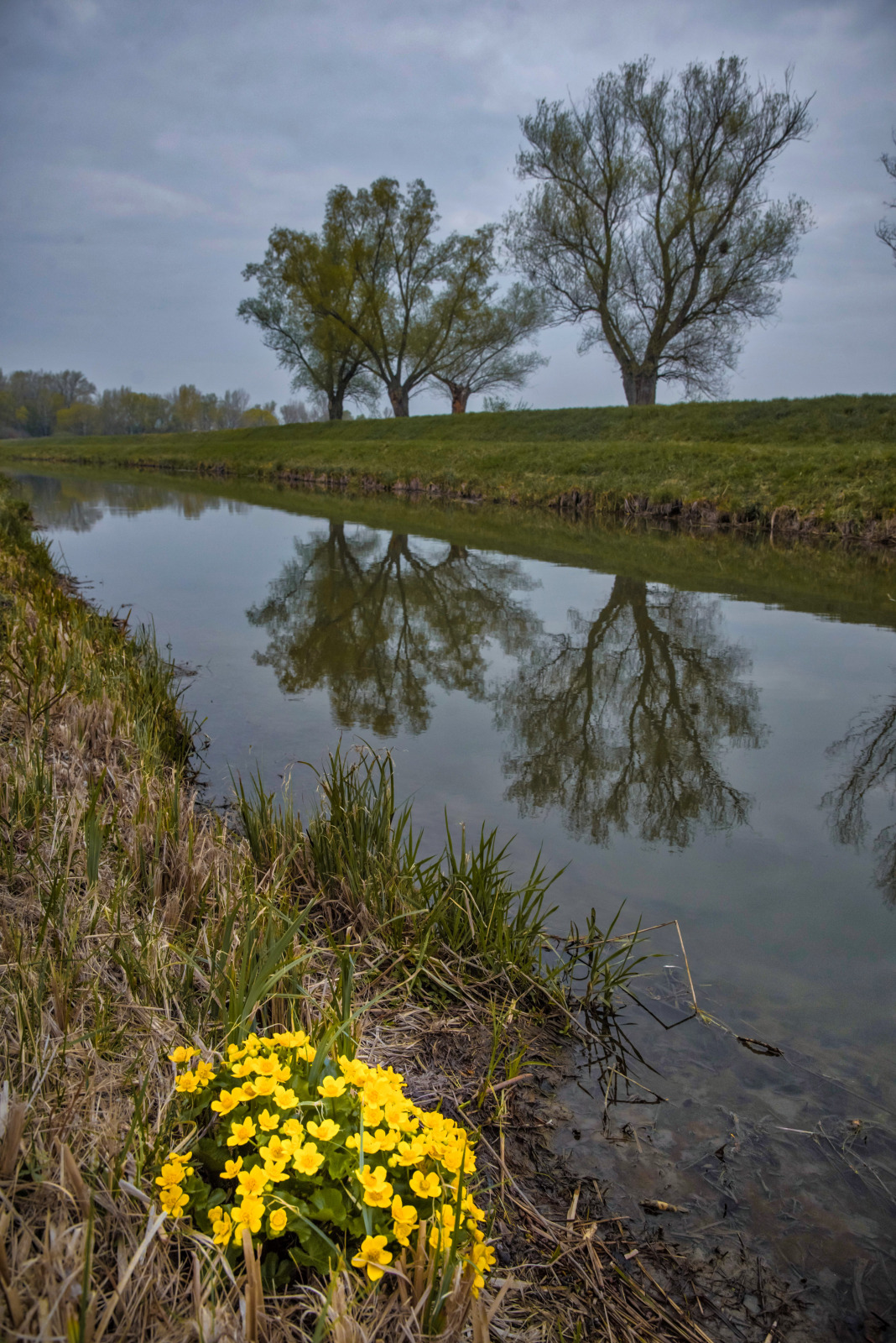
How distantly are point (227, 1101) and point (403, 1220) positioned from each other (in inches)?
14.5

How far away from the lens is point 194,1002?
1.89 meters

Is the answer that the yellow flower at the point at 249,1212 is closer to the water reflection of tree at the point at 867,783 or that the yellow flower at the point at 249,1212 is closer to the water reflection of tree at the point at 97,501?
the water reflection of tree at the point at 867,783

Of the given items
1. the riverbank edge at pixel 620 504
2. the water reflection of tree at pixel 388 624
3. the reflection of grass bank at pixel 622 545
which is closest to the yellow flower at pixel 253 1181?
the water reflection of tree at pixel 388 624

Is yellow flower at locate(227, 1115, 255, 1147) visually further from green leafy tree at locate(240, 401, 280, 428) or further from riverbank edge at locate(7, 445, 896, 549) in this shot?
green leafy tree at locate(240, 401, 280, 428)

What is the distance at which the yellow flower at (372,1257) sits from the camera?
3.78ft

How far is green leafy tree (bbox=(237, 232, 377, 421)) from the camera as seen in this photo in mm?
36156

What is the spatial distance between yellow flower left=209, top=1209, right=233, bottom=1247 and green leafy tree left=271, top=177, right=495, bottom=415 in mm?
39014

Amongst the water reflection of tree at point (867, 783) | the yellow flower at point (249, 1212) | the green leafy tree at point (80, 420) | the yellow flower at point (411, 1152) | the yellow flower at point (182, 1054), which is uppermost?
the green leafy tree at point (80, 420)

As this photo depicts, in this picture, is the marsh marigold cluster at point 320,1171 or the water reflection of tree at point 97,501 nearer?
the marsh marigold cluster at point 320,1171

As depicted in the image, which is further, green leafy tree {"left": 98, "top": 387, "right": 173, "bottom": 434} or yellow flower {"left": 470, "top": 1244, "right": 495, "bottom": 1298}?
green leafy tree {"left": 98, "top": 387, "right": 173, "bottom": 434}

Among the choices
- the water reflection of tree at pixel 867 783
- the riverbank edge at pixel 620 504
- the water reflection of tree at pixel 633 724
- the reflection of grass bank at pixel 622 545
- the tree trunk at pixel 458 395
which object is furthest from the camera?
the tree trunk at pixel 458 395

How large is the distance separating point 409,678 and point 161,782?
2508mm

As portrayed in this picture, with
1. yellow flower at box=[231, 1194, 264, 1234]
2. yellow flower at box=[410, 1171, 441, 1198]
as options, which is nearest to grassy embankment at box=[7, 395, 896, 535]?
yellow flower at box=[410, 1171, 441, 1198]

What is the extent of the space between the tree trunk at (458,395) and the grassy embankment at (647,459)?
8.13 meters
